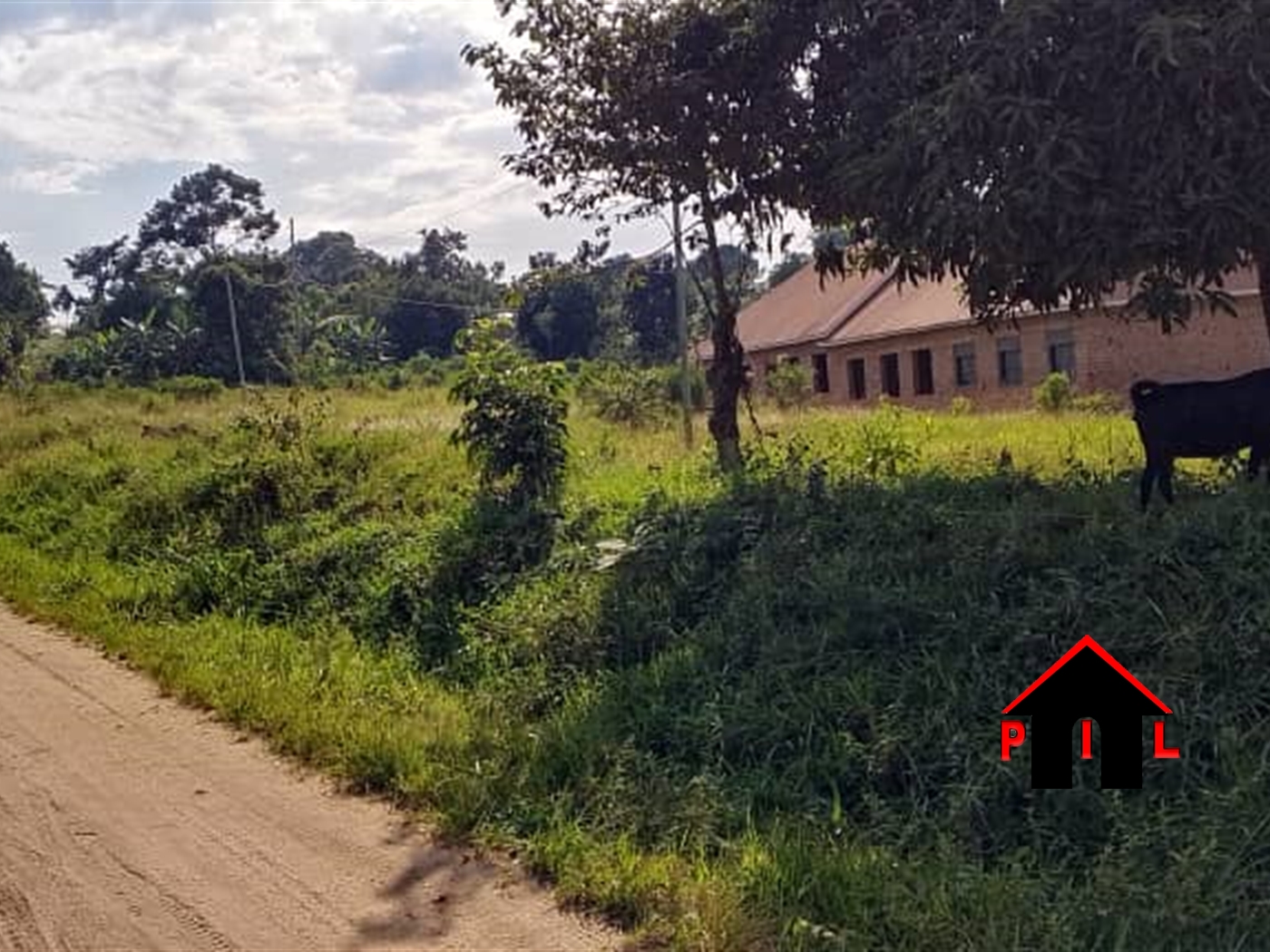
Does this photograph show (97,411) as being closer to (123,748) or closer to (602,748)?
(123,748)

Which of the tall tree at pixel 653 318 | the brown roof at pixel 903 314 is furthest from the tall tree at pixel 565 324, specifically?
the brown roof at pixel 903 314

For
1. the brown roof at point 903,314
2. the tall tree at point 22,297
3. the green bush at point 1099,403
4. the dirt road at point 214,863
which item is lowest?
the dirt road at point 214,863

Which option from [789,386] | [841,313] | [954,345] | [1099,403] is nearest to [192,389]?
[789,386]

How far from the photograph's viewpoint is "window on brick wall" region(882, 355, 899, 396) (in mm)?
28000

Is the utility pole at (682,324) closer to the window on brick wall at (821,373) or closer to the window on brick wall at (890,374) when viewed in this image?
the window on brick wall at (890,374)

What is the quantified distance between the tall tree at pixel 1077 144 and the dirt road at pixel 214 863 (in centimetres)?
513

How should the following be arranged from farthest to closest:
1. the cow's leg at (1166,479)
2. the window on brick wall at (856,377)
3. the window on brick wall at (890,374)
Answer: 1. the window on brick wall at (856,377)
2. the window on brick wall at (890,374)
3. the cow's leg at (1166,479)

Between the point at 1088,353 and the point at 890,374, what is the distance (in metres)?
6.07

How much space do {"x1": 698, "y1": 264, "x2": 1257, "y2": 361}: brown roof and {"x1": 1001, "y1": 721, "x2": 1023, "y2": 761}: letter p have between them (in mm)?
19311

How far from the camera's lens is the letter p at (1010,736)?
448 centimetres

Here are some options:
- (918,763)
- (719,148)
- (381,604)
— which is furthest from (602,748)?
(719,148)

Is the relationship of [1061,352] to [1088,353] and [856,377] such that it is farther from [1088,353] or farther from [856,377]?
[856,377]

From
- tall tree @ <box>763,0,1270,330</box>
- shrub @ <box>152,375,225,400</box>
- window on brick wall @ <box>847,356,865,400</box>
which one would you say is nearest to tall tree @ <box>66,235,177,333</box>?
shrub @ <box>152,375,225,400</box>

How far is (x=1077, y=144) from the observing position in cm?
704
